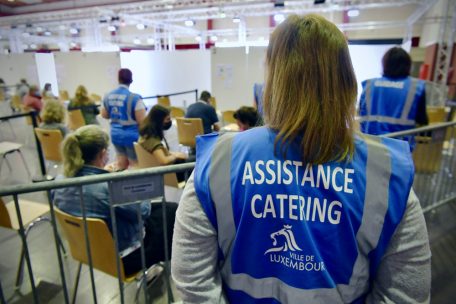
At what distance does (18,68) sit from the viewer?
952 centimetres

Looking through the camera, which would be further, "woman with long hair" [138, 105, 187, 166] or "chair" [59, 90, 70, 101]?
"chair" [59, 90, 70, 101]

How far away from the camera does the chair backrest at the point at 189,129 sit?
401cm

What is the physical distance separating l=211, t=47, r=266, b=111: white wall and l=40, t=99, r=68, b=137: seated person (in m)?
3.71

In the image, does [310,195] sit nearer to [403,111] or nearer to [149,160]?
[403,111]

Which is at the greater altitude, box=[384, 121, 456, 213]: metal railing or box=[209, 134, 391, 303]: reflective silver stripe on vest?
box=[209, 134, 391, 303]: reflective silver stripe on vest

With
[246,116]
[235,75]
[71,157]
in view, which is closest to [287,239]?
[71,157]

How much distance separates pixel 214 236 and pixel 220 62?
6402 mm

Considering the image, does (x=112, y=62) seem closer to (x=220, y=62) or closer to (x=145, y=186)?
(x=220, y=62)

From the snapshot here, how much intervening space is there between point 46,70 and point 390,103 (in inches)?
398

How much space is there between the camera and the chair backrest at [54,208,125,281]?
55.5 inches

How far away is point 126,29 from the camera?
1764 centimetres

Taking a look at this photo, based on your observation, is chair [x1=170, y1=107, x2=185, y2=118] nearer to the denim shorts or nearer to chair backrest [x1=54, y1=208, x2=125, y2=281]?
the denim shorts

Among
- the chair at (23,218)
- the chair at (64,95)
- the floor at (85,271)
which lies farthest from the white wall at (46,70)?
the chair at (23,218)

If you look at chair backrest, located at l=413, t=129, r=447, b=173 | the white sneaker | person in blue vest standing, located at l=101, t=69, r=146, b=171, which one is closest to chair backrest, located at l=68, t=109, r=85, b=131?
person in blue vest standing, located at l=101, t=69, r=146, b=171
